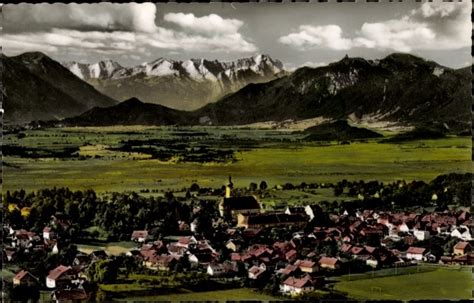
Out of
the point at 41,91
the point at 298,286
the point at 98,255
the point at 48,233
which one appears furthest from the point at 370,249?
the point at 41,91

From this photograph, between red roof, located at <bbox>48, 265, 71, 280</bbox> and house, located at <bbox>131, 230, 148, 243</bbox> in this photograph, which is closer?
red roof, located at <bbox>48, 265, 71, 280</bbox>

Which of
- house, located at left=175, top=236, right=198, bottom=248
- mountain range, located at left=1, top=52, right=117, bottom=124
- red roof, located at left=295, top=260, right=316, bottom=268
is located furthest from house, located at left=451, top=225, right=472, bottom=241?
mountain range, located at left=1, top=52, right=117, bottom=124

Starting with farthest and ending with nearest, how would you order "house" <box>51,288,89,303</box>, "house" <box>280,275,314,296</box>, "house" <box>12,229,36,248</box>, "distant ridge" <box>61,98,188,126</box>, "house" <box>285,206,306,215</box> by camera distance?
1. "distant ridge" <box>61,98,188,126</box>
2. "house" <box>285,206,306,215</box>
3. "house" <box>12,229,36,248</box>
4. "house" <box>280,275,314,296</box>
5. "house" <box>51,288,89,303</box>

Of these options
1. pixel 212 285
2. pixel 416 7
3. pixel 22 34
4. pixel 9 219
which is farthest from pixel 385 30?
pixel 9 219

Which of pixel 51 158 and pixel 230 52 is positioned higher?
pixel 230 52

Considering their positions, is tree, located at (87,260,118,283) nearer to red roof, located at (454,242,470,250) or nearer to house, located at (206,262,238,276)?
house, located at (206,262,238,276)

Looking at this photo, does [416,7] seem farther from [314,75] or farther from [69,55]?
[69,55]

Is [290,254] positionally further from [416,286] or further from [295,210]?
[416,286]
